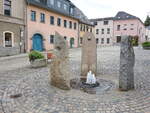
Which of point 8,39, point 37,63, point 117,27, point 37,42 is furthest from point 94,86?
point 117,27

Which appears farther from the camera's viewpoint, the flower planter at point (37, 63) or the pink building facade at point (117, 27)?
the pink building facade at point (117, 27)

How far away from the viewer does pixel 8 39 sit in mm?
15875

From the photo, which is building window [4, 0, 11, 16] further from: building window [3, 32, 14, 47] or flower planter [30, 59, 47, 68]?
flower planter [30, 59, 47, 68]

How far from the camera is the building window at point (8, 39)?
15.4 m

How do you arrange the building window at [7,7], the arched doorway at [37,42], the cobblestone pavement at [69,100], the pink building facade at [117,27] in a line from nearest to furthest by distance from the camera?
the cobblestone pavement at [69,100] → the building window at [7,7] → the arched doorway at [37,42] → the pink building facade at [117,27]

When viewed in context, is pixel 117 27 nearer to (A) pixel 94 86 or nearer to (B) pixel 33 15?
(B) pixel 33 15

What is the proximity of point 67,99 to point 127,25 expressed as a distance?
41.6 meters

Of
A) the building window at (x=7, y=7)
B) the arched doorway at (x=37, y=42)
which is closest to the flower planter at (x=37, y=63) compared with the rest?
the building window at (x=7, y=7)

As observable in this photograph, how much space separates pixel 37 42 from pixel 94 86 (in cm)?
1540

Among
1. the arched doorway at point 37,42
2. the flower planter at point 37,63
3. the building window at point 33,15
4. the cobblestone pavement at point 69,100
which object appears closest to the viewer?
the cobblestone pavement at point 69,100

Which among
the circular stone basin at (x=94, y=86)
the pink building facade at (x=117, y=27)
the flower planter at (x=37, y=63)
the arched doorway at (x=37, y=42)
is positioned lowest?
the circular stone basin at (x=94, y=86)

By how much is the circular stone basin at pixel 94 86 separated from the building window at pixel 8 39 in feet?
39.4

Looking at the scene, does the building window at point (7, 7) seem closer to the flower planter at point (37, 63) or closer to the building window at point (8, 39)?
the building window at point (8, 39)

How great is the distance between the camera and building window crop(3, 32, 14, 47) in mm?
15430
